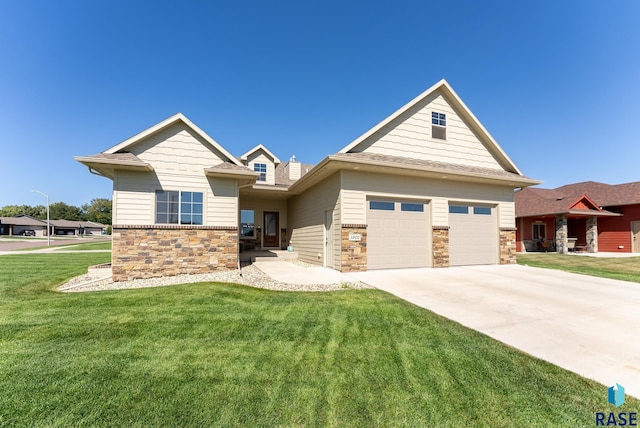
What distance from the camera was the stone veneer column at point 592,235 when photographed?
68.3ft

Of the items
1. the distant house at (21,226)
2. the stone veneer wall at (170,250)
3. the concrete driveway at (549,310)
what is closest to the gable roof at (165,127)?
the stone veneer wall at (170,250)

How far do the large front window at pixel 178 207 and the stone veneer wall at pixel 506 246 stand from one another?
1297 cm

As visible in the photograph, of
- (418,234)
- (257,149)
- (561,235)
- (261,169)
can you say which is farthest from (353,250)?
(561,235)

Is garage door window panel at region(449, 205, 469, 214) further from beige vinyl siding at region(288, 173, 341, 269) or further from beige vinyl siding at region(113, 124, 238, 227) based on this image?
beige vinyl siding at region(113, 124, 238, 227)

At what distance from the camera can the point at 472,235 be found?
11688 millimetres

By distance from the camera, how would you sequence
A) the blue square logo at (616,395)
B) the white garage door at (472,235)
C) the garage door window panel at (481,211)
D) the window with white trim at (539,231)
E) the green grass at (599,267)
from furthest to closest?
the window with white trim at (539,231), the garage door window panel at (481,211), the white garage door at (472,235), the green grass at (599,267), the blue square logo at (616,395)

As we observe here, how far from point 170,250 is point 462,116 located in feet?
44.0

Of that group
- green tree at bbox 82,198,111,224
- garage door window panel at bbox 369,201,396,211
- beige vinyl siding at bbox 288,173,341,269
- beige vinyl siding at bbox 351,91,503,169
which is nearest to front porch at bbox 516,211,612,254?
beige vinyl siding at bbox 351,91,503,169

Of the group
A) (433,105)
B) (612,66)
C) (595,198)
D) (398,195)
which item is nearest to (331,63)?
(433,105)

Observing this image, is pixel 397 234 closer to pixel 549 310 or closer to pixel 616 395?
pixel 549 310

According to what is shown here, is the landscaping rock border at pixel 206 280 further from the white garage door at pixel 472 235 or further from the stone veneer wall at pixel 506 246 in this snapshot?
the stone veneer wall at pixel 506 246

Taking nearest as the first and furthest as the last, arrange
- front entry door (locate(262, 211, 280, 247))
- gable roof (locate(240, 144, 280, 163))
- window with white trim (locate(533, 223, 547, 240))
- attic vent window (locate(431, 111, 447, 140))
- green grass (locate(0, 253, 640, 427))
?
1. green grass (locate(0, 253, 640, 427))
2. attic vent window (locate(431, 111, 447, 140))
3. gable roof (locate(240, 144, 280, 163))
4. front entry door (locate(262, 211, 280, 247))
5. window with white trim (locate(533, 223, 547, 240))

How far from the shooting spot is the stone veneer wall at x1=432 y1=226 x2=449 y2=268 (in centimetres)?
1064

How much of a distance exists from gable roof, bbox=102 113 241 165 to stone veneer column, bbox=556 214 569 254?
77.4ft
